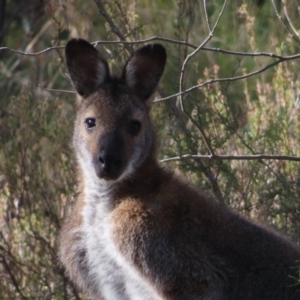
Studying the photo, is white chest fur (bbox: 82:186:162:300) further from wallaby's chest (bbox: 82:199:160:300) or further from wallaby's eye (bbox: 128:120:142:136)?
wallaby's eye (bbox: 128:120:142:136)

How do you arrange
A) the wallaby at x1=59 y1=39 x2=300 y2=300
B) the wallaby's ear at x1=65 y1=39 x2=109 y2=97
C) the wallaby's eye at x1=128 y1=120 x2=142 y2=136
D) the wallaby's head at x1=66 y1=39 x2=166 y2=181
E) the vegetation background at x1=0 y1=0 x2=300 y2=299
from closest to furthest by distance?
1. the wallaby at x1=59 y1=39 x2=300 y2=300
2. the wallaby's head at x1=66 y1=39 x2=166 y2=181
3. the wallaby's eye at x1=128 y1=120 x2=142 y2=136
4. the wallaby's ear at x1=65 y1=39 x2=109 y2=97
5. the vegetation background at x1=0 y1=0 x2=300 y2=299

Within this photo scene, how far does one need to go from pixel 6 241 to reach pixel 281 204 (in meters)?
2.16

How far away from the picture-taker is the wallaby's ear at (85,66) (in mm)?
5629

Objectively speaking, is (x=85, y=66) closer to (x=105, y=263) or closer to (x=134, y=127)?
(x=134, y=127)

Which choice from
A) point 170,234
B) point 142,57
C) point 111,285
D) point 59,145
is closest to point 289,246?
point 170,234

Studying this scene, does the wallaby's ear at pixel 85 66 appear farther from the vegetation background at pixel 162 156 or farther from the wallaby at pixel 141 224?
the vegetation background at pixel 162 156

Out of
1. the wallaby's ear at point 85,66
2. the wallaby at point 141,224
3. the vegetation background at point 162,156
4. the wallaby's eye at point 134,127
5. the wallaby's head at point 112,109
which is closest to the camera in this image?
the wallaby at point 141,224

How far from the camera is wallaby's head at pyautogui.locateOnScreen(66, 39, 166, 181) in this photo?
17.5ft

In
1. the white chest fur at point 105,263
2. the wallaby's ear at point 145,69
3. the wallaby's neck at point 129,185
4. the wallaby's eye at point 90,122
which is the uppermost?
the wallaby's ear at point 145,69

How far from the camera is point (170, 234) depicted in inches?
207

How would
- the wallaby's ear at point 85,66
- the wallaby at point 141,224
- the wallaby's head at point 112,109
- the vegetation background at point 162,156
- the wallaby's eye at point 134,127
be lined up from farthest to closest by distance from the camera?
the vegetation background at point 162,156 → the wallaby's ear at point 85,66 → the wallaby's eye at point 134,127 → the wallaby's head at point 112,109 → the wallaby at point 141,224

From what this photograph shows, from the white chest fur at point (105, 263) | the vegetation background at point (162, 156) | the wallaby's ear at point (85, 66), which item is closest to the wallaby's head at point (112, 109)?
the wallaby's ear at point (85, 66)

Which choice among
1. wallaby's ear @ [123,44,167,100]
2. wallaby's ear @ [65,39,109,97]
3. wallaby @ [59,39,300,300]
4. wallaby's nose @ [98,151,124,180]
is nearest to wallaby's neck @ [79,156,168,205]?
wallaby @ [59,39,300,300]

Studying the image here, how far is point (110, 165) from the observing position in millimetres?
5266
